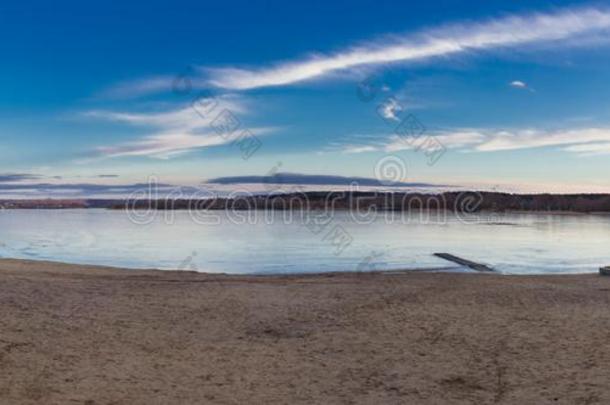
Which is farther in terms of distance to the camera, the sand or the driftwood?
the driftwood

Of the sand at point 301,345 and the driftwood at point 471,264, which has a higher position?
the sand at point 301,345

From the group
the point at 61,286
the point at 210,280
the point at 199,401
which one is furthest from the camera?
the point at 210,280

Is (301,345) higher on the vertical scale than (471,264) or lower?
higher

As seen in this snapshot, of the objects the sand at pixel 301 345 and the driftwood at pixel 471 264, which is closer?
the sand at pixel 301 345

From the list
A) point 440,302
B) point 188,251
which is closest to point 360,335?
point 440,302

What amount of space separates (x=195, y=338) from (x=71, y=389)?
10.3 feet

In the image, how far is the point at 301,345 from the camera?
10.4m

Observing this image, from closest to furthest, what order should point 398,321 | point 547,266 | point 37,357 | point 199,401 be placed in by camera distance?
point 199,401
point 37,357
point 398,321
point 547,266

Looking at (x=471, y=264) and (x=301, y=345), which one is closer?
(x=301, y=345)

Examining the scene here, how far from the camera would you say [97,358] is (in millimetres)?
9164

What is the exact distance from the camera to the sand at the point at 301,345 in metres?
7.92

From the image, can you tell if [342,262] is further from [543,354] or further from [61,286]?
[543,354]

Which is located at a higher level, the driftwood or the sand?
the sand

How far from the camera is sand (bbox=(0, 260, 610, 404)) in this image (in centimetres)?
792
